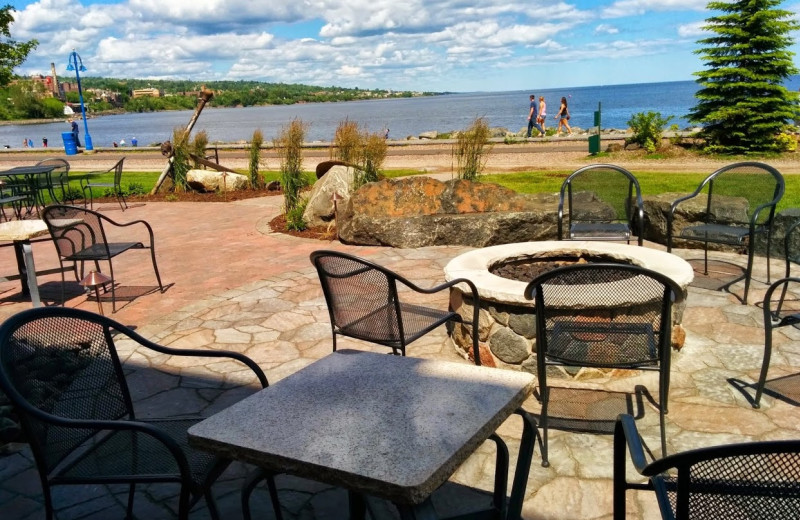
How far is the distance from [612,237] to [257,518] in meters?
4.00

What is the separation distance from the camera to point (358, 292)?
10.9 ft

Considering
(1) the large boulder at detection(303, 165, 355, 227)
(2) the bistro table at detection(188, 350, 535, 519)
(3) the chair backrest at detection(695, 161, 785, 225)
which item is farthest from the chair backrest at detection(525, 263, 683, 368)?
(1) the large boulder at detection(303, 165, 355, 227)

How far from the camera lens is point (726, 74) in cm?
1791

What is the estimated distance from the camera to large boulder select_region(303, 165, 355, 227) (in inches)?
347

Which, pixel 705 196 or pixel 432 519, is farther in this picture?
pixel 705 196

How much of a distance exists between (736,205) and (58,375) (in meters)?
5.80

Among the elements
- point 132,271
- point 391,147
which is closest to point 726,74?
point 391,147

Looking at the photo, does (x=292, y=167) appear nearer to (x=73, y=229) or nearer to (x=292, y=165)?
(x=292, y=165)

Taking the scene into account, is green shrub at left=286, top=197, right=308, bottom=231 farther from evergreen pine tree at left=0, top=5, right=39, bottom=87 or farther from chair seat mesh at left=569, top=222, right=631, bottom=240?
evergreen pine tree at left=0, top=5, right=39, bottom=87

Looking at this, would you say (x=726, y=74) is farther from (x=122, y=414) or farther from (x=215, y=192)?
(x=122, y=414)

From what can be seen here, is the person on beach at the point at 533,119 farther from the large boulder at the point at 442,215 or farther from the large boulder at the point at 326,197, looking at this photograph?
the large boulder at the point at 442,215

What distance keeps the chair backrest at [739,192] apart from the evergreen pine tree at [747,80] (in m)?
12.5

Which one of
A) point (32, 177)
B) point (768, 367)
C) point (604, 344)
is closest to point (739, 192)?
point (768, 367)

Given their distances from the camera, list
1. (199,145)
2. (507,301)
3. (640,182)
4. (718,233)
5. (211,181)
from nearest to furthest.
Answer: (507,301)
(718,233)
(640,182)
(211,181)
(199,145)
